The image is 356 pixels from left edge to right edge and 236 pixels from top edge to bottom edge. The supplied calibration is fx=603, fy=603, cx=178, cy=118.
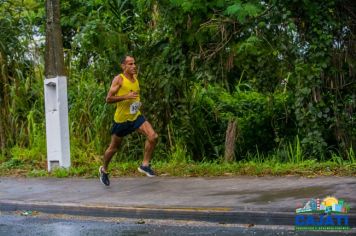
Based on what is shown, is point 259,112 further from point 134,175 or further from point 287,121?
point 134,175

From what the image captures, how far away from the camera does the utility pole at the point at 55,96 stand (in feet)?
36.9

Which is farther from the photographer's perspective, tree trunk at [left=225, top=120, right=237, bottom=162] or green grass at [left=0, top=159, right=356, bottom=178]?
tree trunk at [left=225, top=120, right=237, bottom=162]

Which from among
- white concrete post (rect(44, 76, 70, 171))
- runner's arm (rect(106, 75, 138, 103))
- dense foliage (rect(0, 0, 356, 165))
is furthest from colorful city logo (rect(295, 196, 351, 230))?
white concrete post (rect(44, 76, 70, 171))

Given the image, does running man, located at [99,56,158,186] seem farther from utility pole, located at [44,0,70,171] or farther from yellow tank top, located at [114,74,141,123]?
utility pole, located at [44,0,70,171]

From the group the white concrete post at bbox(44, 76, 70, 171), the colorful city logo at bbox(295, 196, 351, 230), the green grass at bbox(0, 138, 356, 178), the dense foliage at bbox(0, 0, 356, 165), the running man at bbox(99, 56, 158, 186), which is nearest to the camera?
the colorful city logo at bbox(295, 196, 351, 230)

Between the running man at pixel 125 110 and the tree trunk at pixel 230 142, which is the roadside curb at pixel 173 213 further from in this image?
the tree trunk at pixel 230 142

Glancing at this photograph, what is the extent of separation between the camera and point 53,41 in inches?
446

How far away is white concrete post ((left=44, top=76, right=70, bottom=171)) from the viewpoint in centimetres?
1125

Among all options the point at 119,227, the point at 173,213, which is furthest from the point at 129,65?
the point at 119,227

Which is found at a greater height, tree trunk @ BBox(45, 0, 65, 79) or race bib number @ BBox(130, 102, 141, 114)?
tree trunk @ BBox(45, 0, 65, 79)

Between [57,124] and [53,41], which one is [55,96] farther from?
[53,41]

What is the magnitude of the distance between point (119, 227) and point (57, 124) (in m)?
4.67

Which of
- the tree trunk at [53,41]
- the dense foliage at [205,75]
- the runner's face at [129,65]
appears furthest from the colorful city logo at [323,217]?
the tree trunk at [53,41]

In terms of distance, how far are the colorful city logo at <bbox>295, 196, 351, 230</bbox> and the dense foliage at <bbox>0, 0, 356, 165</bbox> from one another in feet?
14.3
